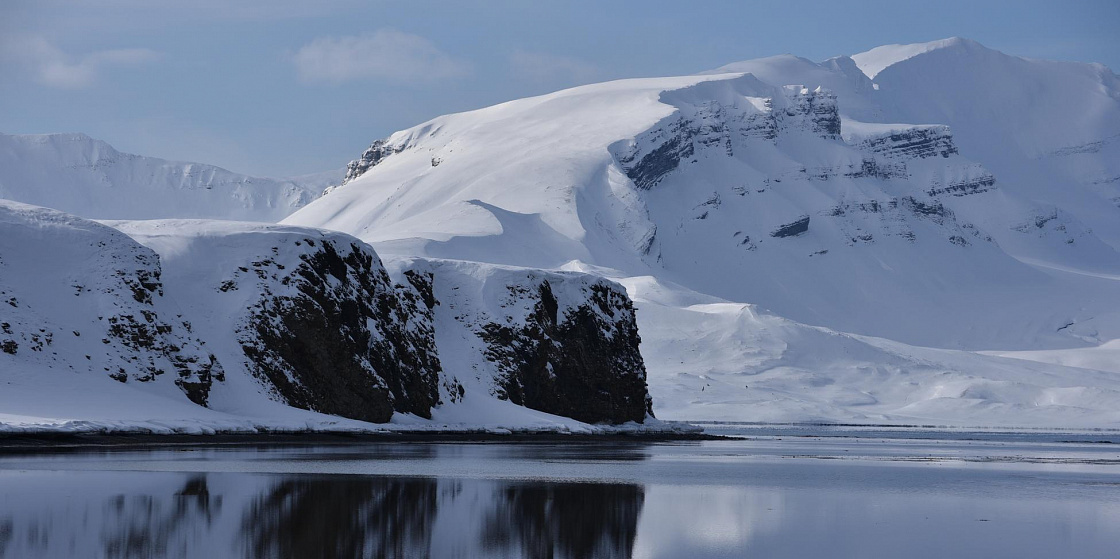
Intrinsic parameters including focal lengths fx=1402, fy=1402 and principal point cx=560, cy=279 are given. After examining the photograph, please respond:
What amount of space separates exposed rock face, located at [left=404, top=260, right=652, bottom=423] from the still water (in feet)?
154

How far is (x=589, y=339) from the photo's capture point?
10912 centimetres

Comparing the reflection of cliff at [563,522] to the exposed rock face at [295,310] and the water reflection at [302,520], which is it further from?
the exposed rock face at [295,310]

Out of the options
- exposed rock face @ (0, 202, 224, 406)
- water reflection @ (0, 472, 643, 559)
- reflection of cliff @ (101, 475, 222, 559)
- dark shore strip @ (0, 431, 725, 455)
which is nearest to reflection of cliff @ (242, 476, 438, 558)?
water reflection @ (0, 472, 643, 559)

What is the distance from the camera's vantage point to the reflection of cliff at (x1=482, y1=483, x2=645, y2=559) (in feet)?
83.1

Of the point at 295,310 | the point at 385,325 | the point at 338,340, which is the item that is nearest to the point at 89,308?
the point at 295,310

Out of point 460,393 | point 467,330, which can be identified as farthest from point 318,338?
point 467,330

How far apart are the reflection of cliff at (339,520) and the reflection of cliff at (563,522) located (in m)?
1.55

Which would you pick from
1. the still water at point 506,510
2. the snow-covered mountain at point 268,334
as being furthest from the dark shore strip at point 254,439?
the still water at point 506,510

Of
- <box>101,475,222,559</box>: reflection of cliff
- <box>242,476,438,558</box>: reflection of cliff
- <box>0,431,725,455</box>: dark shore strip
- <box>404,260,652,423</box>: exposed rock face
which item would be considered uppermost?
<box>404,260,652,423</box>: exposed rock face

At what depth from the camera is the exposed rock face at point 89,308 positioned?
60.1 m

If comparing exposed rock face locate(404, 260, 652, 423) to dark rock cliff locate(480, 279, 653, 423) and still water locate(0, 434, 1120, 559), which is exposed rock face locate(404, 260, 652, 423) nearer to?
dark rock cliff locate(480, 279, 653, 423)

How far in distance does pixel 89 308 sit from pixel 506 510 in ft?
127

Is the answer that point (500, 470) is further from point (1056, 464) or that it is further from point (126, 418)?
point (1056, 464)

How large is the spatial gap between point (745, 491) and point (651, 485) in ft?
9.87
